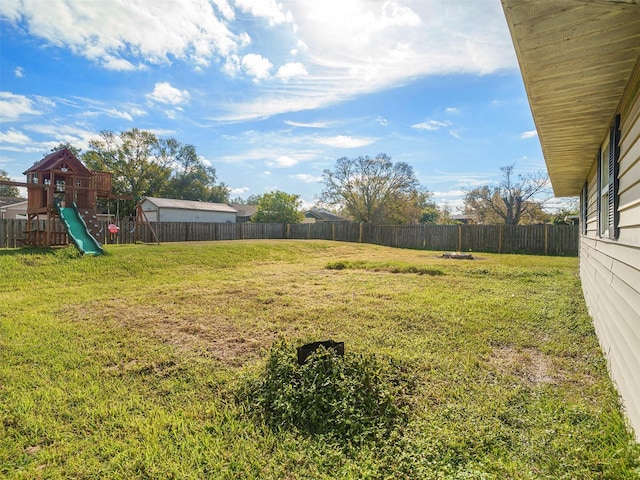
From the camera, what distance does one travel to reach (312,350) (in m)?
2.57

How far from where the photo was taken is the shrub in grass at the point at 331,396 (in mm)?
2051

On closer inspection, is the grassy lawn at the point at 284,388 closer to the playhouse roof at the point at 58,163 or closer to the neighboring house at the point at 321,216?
the playhouse roof at the point at 58,163

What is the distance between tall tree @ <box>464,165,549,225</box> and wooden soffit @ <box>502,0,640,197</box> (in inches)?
937

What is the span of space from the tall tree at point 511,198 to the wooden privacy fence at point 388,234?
375 inches

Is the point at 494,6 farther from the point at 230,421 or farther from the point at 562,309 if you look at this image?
the point at 562,309

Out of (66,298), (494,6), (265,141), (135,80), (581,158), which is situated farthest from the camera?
(265,141)

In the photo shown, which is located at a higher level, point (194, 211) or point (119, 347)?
point (194, 211)

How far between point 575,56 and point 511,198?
26.2 meters

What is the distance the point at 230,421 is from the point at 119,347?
7.00 feet

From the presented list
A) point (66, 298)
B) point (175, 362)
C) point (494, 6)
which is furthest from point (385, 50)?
point (66, 298)

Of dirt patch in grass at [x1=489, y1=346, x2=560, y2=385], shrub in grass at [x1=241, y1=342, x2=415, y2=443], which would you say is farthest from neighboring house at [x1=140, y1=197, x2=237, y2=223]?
dirt patch in grass at [x1=489, y1=346, x2=560, y2=385]

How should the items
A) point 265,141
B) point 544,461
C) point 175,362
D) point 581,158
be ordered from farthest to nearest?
point 265,141
point 581,158
point 175,362
point 544,461

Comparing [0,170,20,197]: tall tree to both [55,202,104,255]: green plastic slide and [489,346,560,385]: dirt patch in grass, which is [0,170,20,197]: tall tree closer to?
[55,202,104,255]: green plastic slide

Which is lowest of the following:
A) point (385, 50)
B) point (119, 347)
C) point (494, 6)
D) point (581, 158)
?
point (119, 347)
